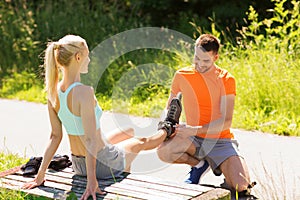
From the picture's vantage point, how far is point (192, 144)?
19.6ft

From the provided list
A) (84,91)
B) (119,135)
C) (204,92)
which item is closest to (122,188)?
(84,91)

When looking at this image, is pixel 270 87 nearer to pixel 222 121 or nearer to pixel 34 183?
pixel 222 121

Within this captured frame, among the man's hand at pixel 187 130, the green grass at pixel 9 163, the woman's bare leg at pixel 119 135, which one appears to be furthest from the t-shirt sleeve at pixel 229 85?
the green grass at pixel 9 163

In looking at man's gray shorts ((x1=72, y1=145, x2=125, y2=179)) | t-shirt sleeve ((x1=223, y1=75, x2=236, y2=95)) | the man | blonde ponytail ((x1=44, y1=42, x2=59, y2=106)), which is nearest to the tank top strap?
blonde ponytail ((x1=44, y1=42, x2=59, y2=106))

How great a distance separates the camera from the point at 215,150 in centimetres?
588

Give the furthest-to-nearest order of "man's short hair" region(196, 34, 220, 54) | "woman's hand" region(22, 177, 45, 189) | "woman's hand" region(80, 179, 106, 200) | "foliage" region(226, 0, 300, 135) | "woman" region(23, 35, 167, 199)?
"foliage" region(226, 0, 300, 135) < "man's short hair" region(196, 34, 220, 54) < "woman's hand" region(22, 177, 45, 189) < "woman" region(23, 35, 167, 199) < "woman's hand" region(80, 179, 106, 200)

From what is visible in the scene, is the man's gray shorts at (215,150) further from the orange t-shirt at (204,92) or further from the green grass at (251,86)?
the green grass at (251,86)

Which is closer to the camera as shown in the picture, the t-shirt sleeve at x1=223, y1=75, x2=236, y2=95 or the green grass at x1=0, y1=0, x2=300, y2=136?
the t-shirt sleeve at x1=223, y1=75, x2=236, y2=95

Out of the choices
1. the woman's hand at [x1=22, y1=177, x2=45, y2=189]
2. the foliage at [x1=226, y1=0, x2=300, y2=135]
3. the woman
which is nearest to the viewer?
the woman

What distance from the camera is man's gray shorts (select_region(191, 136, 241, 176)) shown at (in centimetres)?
584

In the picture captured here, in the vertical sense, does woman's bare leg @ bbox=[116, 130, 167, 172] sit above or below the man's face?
below

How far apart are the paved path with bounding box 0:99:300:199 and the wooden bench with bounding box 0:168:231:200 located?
48cm

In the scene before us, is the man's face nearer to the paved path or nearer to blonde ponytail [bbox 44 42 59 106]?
the paved path

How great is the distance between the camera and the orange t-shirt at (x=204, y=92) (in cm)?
594
